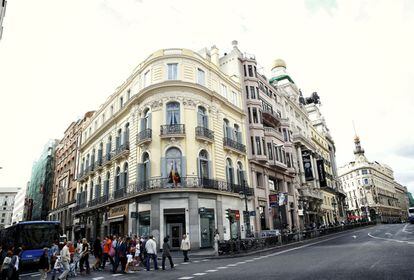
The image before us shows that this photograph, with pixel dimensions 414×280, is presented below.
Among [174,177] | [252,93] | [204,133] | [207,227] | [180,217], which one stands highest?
[252,93]

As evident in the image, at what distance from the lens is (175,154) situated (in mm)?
26469

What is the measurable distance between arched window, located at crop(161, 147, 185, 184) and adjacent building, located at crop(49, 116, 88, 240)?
26.7 meters

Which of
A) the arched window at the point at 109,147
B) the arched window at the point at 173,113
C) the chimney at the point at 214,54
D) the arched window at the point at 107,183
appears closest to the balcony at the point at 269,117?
the chimney at the point at 214,54

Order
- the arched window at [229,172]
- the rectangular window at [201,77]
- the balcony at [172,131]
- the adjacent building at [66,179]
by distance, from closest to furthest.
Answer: the balcony at [172,131], the rectangular window at [201,77], the arched window at [229,172], the adjacent building at [66,179]

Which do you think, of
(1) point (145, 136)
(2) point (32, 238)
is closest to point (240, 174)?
(1) point (145, 136)

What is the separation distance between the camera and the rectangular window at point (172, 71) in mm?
28469

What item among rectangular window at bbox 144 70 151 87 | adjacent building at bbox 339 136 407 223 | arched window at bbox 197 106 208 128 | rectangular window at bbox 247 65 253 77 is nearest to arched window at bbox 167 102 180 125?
arched window at bbox 197 106 208 128

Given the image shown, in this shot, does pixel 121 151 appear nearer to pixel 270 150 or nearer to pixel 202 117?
pixel 202 117

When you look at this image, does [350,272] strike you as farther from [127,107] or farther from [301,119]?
[301,119]

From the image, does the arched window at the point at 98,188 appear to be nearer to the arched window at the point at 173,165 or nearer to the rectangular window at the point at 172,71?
the arched window at the point at 173,165

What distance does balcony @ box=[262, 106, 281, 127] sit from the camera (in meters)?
39.8

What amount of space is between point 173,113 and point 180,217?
932 centimetres

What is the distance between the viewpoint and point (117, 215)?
30.2 m

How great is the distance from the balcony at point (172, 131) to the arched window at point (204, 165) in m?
2.80
